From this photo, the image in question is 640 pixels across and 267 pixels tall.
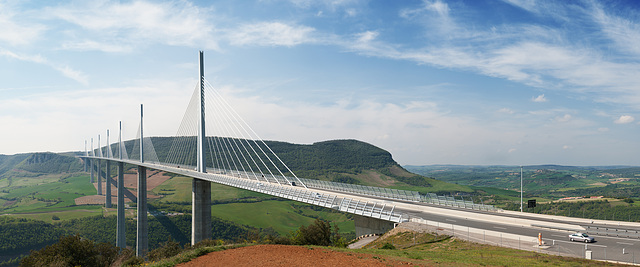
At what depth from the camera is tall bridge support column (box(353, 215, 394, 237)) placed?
1109 inches

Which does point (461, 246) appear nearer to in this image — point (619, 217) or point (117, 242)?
point (619, 217)

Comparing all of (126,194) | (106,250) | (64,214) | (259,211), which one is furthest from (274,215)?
(106,250)

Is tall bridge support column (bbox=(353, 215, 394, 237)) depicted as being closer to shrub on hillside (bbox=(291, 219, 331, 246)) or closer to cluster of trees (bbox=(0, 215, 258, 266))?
shrub on hillside (bbox=(291, 219, 331, 246))

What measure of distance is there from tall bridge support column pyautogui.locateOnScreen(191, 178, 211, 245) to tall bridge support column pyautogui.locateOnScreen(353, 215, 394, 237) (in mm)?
26816

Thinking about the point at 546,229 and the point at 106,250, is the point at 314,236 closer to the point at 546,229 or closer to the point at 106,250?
the point at 546,229

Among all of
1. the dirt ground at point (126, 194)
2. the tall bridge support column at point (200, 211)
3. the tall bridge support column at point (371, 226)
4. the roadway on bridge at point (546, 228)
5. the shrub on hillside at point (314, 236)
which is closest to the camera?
the roadway on bridge at point (546, 228)

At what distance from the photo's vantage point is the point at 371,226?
97.0 feet

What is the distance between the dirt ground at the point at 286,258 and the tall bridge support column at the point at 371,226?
Result: 11.6 m

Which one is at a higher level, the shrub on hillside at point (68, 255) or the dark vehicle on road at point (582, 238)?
the dark vehicle on road at point (582, 238)

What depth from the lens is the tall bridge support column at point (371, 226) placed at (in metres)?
28.2

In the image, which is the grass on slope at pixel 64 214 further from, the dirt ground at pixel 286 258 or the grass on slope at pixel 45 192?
the dirt ground at pixel 286 258

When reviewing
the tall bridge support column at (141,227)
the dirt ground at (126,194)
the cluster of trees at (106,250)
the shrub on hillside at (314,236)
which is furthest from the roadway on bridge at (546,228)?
the dirt ground at (126,194)

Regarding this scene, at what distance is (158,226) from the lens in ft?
302

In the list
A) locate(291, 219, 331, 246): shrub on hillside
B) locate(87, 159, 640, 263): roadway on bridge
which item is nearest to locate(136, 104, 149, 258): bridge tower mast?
locate(87, 159, 640, 263): roadway on bridge
